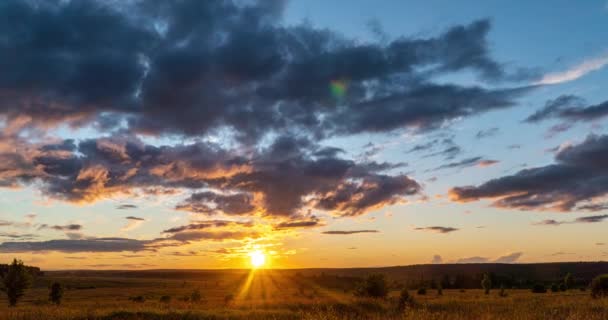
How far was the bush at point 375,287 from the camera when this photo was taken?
43.6m

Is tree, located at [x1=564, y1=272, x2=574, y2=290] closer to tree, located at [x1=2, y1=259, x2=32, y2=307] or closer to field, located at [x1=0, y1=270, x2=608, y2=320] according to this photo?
field, located at [x1=0, y1=270, x2=608, y2=320]

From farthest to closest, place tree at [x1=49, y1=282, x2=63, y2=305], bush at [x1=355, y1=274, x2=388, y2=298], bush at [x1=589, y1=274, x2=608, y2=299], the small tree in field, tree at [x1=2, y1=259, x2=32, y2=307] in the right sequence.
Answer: the small tree in field
tree at [x1=49, y1=282, x2=63, y2=305]
tree at [x1=2, y1=259, x2=32, y2=307]
bush at [x1=355, y1=274, x2=388, y2=298]
bush at [x1=589, y1=274, x2=608, y2=299]

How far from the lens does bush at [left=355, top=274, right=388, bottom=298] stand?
43625 mm

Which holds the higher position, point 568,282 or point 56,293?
point 56,293

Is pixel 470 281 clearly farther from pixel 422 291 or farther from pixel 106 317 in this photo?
pixel 106 317

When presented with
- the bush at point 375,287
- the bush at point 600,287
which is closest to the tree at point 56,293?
the bush at point 375,287

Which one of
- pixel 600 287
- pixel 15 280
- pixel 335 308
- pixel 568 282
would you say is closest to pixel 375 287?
pixel 335 308

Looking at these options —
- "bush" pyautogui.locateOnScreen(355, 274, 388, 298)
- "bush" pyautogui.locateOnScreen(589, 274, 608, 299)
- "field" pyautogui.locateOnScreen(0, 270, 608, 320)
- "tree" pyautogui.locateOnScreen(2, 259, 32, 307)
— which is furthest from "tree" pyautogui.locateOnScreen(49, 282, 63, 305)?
"bush" pyautogui.locateOnScreen(589, 274, 608, 299)

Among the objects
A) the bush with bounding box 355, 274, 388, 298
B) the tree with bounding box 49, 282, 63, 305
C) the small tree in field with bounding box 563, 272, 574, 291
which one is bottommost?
the small tree in field with bounding box 563, 272, 574, 291

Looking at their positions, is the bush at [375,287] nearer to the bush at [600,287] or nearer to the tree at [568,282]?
the bush at [600,287]

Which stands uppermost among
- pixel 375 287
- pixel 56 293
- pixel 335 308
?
pixel 375 287

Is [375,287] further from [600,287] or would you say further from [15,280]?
[15,280]

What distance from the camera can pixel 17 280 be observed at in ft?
161

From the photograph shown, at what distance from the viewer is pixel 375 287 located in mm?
43781
